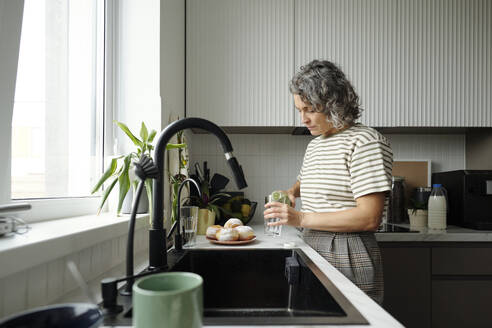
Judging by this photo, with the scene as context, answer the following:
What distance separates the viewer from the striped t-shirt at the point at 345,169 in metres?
1.04

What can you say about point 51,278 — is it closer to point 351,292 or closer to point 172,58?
point 351,292

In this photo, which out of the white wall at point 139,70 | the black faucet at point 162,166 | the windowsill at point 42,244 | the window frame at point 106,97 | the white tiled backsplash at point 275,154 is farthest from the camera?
the white tiled backsplash at point 275,154

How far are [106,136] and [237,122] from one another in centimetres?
84

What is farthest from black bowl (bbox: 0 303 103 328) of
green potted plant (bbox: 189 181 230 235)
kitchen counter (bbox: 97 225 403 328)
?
green potted plant (bbox: 189 181 230 235)

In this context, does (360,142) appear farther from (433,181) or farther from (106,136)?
(433,181)

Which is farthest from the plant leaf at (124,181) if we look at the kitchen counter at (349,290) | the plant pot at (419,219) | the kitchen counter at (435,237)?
the plant pot at (419,219)

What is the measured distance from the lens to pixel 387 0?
1.93 meters

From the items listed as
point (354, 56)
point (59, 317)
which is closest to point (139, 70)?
point (59, 317)

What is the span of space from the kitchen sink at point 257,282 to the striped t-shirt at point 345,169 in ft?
0.81

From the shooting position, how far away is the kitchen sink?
0.79 meters

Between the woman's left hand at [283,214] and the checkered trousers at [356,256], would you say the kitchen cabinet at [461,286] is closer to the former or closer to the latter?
the checkered trousers at [356,256]

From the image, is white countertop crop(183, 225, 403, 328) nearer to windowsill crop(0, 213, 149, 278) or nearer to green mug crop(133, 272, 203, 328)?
green mug crop(133, 272, 203, 328)

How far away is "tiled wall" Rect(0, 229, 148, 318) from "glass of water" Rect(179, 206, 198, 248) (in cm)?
23

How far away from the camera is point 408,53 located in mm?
1940
